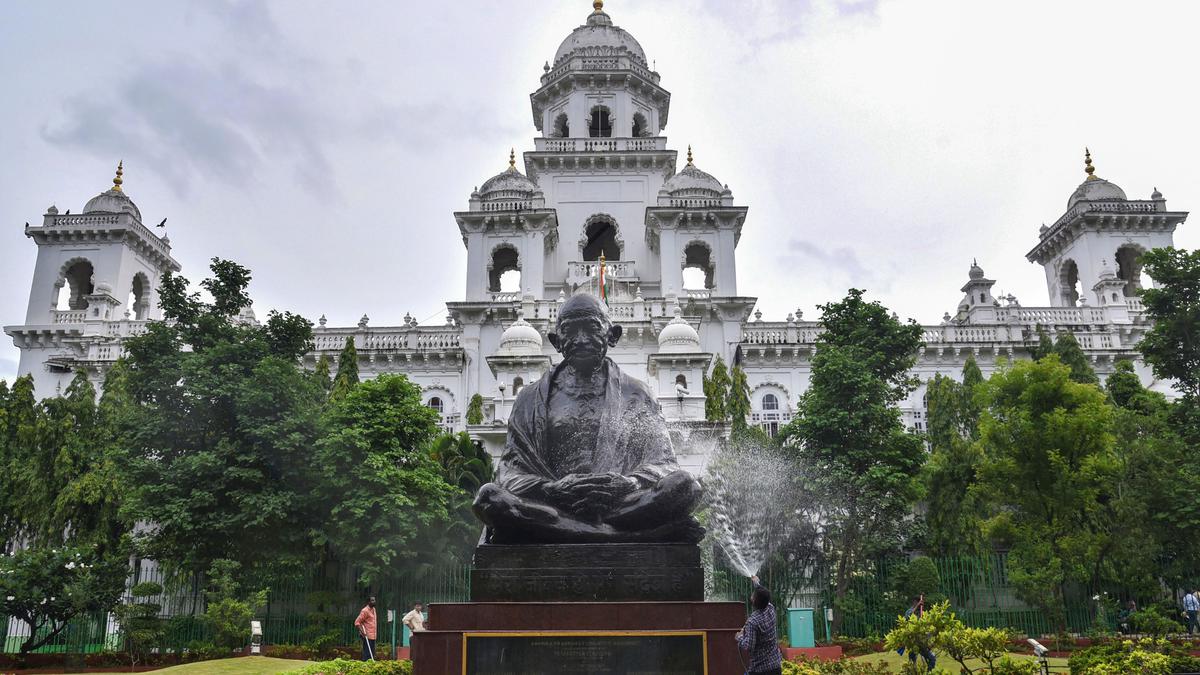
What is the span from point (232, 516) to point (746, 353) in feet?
84.5

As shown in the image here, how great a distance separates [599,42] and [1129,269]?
33820 mm

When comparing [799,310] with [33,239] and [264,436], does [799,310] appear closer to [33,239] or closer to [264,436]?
[264,436]

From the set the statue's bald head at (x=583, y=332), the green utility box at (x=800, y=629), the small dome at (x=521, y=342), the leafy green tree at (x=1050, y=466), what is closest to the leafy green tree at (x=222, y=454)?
the small dome at (x=521, y=342)

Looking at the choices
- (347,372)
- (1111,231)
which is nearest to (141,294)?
(347,372)

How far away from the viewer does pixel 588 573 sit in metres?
8.38

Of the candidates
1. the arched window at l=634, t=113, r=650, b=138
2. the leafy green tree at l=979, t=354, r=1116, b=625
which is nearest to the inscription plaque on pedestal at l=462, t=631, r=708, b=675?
the leafy green tree at l=979, t=354, r=1116, b=625

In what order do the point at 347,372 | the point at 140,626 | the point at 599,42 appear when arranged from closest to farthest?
1. the point at 140,626
2. the point at 347,372
3. the point at 599,42

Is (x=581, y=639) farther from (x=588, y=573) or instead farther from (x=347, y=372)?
(x=347, y=372)

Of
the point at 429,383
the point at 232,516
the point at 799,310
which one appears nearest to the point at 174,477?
the point at 232,516

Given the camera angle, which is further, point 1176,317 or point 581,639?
Result: point 1176,317

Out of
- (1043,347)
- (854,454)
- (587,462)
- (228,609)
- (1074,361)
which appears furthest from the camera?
(1043,347)

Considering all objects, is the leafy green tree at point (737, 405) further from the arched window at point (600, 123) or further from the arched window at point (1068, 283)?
the arched window at point (1068, 283)

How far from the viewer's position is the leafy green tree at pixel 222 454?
979 inches

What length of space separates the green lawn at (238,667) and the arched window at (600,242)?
3291cm
